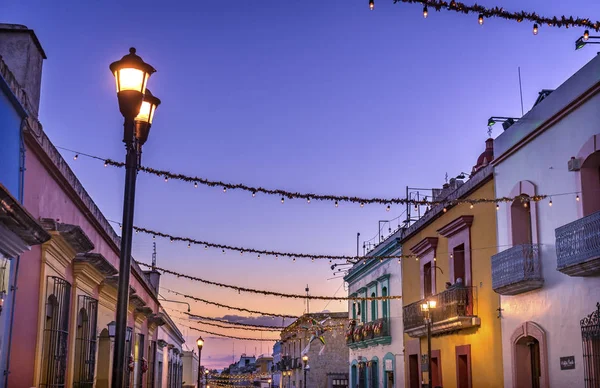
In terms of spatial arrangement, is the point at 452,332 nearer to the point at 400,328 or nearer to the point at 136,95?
the point at 400,328

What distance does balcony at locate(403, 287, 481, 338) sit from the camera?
1666 centimetres

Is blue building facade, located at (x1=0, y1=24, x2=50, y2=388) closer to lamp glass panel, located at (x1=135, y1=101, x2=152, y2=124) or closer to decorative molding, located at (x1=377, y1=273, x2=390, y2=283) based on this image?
lamp glass panel, located at (x1=135, y1=101, x2=152, y2=124)

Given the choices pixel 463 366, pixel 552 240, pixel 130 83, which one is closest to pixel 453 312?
pixel 463 366

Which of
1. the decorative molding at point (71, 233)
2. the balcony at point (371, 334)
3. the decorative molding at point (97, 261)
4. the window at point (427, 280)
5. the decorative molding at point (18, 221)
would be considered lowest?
the balcony at point (371, 334)

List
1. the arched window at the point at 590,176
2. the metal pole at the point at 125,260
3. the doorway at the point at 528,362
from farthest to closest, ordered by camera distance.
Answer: the doorway at the point at 528,362
the arched window at the point at 590,176
the metal pole at the point at 125,260

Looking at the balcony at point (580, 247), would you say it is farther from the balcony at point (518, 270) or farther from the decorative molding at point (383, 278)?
the decorative molding at point (383, 278)

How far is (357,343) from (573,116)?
18.1 metres

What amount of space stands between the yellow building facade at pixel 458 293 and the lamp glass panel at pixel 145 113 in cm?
1069

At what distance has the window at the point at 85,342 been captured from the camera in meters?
11.8

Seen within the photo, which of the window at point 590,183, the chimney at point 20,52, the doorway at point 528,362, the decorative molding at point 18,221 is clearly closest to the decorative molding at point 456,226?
the doorway at point 528,362

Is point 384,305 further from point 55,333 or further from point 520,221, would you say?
point 55,333

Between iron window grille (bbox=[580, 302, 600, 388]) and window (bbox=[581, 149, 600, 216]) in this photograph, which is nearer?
iron window grille (bbox=[580, 302, 600, 388])

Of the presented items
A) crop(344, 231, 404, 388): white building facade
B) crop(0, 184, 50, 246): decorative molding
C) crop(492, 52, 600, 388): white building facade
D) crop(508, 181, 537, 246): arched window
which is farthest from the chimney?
crop(344, 231, 404, 388): white building facade

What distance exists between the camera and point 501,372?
1537cm
